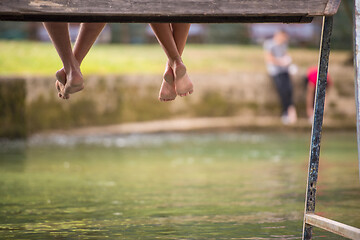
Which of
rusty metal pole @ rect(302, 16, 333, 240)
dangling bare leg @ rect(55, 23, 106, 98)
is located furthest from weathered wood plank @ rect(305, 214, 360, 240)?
dangling bare leg @ rect(55, 23, 106, 98)

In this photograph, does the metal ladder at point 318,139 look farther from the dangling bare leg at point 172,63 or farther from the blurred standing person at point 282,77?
the blurred standing person at point 282,77

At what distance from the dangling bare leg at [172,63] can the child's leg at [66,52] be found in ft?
1.61

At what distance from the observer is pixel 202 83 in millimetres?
15805

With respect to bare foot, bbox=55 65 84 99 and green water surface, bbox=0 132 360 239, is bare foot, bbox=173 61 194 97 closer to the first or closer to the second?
bare foot, bbox=55 65 84 99

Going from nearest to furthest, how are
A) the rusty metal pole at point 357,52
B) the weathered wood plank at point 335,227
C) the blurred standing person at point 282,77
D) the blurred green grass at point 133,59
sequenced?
the rusty metal pole at point 357,52, the weathered wood plank at point 335,227, the blurred standing person at point 282,77, the blurred green grass at point 133,59

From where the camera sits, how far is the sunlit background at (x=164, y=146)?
219 inches

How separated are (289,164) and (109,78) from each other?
6.35 meters

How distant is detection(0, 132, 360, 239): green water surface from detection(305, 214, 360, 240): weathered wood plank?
0.63m

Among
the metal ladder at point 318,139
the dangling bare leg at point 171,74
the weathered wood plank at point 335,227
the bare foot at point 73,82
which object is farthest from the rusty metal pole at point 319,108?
the bare foot at point 73,82

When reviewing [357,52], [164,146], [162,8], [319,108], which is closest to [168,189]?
[319,108]

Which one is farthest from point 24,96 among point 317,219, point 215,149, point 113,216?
point 317,219

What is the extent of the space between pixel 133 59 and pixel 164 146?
5.91m

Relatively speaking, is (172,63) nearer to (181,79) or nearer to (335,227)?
(181,79)

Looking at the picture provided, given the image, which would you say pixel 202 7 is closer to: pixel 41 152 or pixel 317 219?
pixel 317 219
